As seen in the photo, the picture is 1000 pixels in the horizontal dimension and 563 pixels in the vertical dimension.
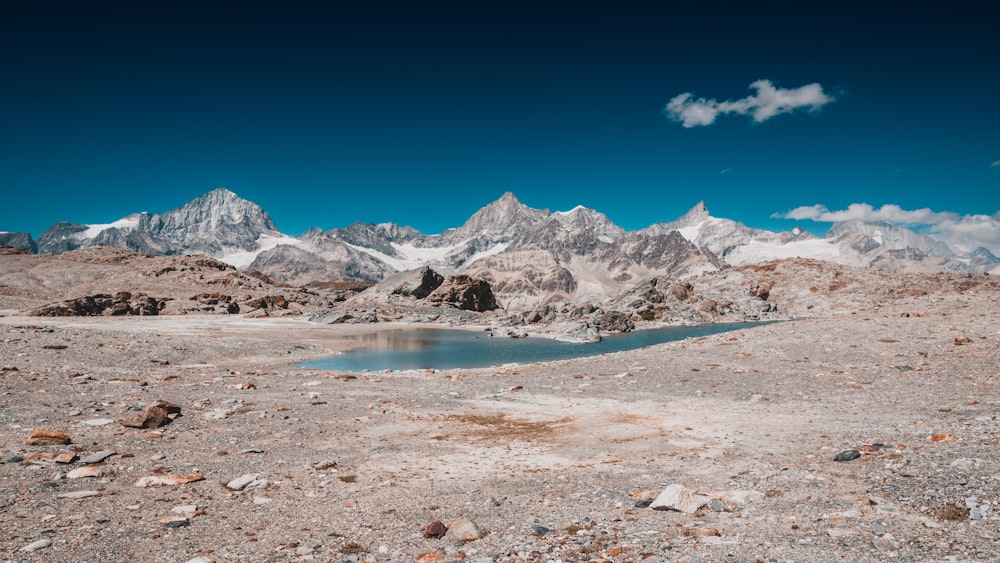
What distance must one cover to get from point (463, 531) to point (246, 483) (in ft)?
20.0

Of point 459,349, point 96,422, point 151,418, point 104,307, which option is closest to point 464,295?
point 104,307

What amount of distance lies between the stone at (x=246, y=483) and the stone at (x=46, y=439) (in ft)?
20.3

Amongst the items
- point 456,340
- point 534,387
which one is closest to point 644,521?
point 534,387

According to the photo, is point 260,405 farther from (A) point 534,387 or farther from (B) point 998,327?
(B) point 998,327

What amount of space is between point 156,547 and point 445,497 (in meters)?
5.50

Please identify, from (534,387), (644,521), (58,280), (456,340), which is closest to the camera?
(644,521)

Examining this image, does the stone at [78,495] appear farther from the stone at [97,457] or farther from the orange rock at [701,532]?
the orange rock at [701,532]

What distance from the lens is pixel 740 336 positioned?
43281 mm

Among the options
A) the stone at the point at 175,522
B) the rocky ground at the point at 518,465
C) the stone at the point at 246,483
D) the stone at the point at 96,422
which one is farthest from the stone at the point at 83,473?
the stone at the point at 96,422

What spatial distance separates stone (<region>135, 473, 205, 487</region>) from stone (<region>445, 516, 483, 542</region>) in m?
6.97

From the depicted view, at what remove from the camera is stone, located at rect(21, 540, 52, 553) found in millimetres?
8719

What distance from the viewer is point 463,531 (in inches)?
379

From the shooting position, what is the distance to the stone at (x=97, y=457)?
44.0 feet

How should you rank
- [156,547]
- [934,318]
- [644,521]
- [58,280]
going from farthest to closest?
[58,280] < [934,318] < [644,521] < [156,547]
